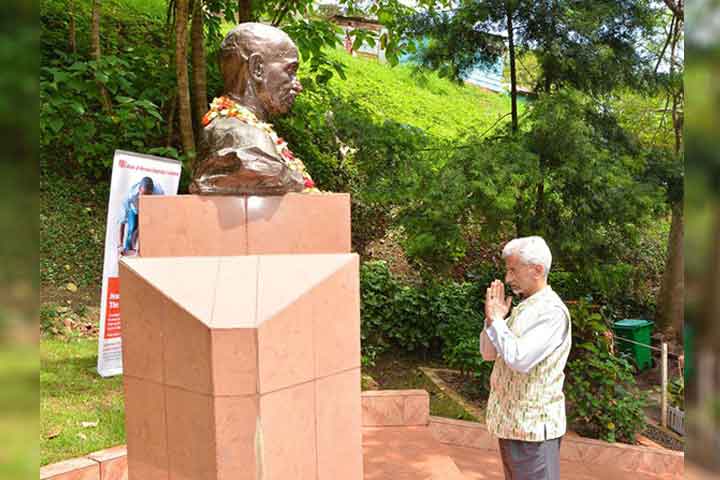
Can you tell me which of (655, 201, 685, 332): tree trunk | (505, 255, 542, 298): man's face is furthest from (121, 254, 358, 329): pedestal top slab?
(655, 201, 685, 332): tree trunk

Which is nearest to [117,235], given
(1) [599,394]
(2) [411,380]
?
(2) [411,380]

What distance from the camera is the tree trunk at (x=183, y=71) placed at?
7012mm

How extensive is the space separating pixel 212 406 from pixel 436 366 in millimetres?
5003

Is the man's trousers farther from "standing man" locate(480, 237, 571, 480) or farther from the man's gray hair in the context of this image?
the man's gray hair

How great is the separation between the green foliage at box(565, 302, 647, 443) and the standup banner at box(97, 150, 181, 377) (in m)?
4.06

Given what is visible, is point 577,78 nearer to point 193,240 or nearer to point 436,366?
point 436,366

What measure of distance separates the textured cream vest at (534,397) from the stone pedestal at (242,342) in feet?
2.81

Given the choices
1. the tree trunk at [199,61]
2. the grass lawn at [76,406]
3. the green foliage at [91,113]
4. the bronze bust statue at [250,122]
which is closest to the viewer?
the bronze bust statue at [250,122]

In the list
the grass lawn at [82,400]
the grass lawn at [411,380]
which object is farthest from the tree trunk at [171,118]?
the grass lawn at [411,380]

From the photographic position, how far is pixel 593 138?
575 cm

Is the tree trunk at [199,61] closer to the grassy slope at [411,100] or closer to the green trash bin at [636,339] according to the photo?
the grassy slope at [411,100]

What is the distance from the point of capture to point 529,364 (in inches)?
107

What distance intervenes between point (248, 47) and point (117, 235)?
275 centimetres

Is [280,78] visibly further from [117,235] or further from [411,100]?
[411,100]
